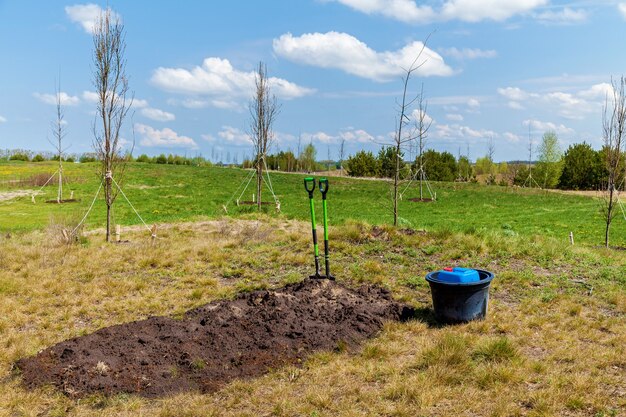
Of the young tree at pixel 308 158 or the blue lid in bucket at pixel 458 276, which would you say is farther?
the young tree at pixel 308 158

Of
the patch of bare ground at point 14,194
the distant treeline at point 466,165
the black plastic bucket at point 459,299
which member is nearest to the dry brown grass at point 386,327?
the black plastic bucket at point 459,299

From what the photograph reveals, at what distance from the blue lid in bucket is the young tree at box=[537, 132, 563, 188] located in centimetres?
5476

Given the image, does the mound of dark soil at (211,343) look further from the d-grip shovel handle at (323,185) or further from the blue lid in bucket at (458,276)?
the d-grip shovel handle at (323,185)

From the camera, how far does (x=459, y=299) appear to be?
6328 millimetres

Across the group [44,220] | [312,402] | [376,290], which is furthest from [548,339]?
[44,220]

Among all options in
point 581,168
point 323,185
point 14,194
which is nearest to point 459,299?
point 323,185

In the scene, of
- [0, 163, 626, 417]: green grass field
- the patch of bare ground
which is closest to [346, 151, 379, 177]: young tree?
the patch of bare ground

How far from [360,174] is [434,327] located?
60923mm

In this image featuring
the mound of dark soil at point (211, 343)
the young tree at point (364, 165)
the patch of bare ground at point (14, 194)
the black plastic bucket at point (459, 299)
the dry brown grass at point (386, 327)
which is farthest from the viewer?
the young tree at point (364, 165)

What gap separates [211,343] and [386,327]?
2230 mm

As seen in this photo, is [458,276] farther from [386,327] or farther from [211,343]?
[211,343]

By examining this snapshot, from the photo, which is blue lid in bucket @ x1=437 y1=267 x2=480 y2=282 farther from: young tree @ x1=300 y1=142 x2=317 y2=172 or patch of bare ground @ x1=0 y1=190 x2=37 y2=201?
young tree @ x1=300 y1=142 x2=317 y2=172

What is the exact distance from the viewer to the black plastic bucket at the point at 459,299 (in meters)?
6.25

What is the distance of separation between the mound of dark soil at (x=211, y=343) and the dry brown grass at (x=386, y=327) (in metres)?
0.24
